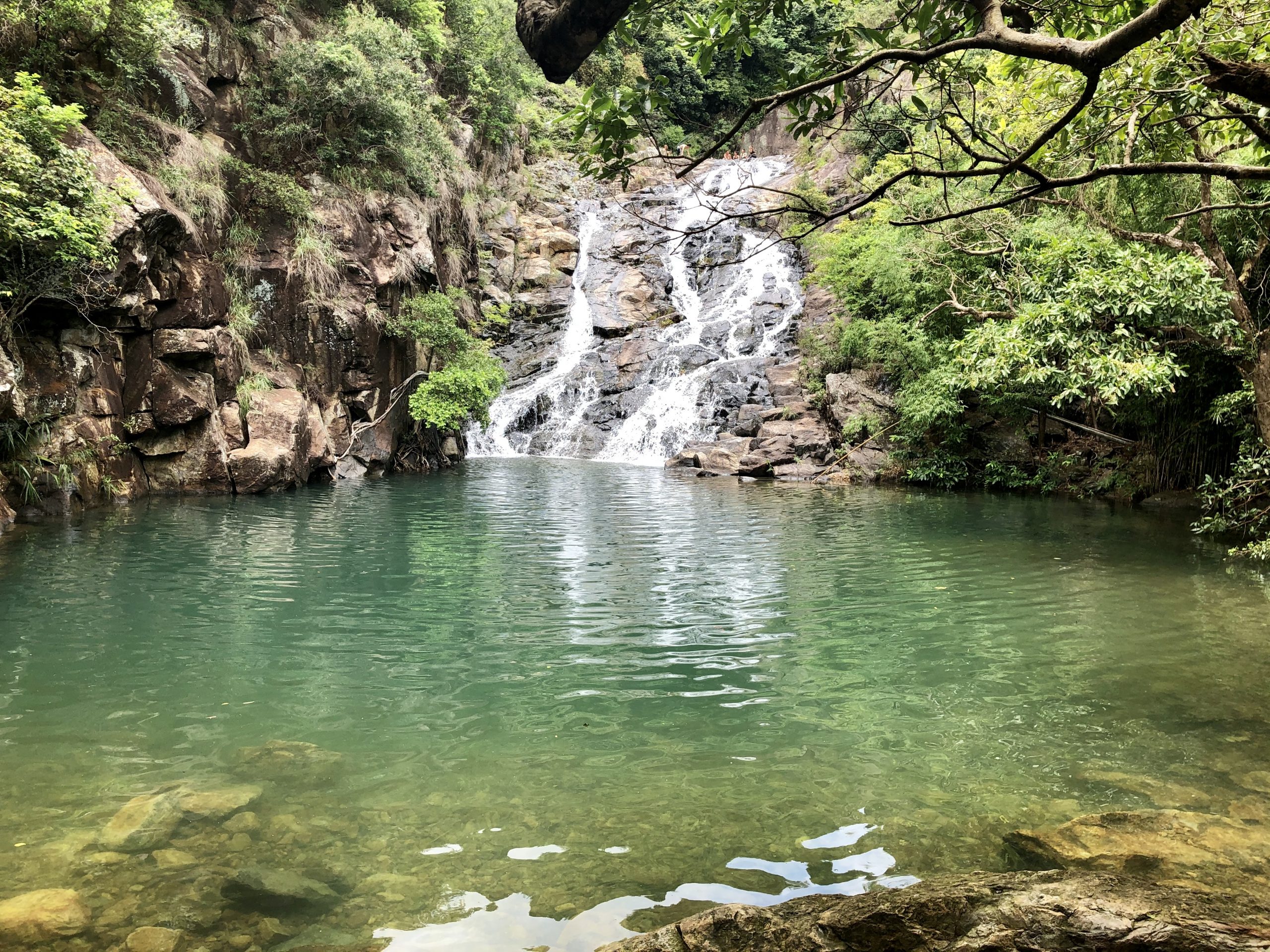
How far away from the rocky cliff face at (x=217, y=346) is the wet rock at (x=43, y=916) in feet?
34.6

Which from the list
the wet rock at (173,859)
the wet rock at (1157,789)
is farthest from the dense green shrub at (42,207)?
the wet rock at (1157,789)

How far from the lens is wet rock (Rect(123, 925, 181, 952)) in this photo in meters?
2.88

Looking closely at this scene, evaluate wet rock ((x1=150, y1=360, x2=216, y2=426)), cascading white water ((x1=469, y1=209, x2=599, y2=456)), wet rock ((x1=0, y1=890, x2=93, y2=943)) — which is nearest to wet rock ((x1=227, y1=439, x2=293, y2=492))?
wet rock ((x1=150, y1=360, x2=216, y2=426))

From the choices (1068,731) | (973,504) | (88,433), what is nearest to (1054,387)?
(973,504)

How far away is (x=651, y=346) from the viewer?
29328mm

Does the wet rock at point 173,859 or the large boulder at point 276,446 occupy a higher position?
the large boulder at point 276,446

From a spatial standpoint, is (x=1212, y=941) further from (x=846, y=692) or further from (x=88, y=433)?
(x=88, y=433)

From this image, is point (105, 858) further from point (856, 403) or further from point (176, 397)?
point (856, 403)

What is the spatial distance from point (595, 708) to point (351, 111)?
20.3m

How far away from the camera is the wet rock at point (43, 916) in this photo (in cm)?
289

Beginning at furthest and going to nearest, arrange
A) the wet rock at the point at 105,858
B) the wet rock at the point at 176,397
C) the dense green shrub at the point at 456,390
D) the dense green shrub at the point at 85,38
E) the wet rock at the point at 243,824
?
the dense green shrub at the point at 456,390
the wet rock at the point at 176,397
the dense green shrub at the point at 85,38
the wet rock at the point at 243,824
the wet rock at the point at 105,858

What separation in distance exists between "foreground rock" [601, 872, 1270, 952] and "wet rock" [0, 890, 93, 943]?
2135 millimetres

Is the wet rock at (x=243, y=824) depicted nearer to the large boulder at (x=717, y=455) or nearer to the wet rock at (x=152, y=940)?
the wet rock at (x=152, y=940)

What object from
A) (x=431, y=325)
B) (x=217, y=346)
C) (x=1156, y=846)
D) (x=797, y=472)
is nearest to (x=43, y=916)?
(x=1156, y=846)
